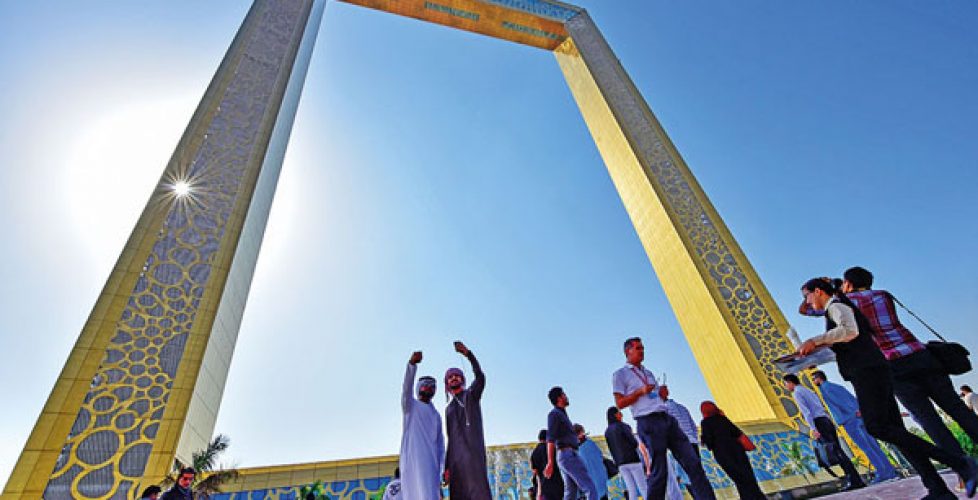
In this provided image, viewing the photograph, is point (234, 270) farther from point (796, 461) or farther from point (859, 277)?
point (796, 461)

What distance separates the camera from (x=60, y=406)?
4.12 m

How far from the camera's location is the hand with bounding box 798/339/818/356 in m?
2.02

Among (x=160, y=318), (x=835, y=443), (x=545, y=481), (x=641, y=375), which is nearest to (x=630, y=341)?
(x=641, y=375)

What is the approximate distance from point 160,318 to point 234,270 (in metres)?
1.08

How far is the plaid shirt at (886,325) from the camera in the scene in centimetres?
207

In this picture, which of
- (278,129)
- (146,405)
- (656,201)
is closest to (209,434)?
(146,405)

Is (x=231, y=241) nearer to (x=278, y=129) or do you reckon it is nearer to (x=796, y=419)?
(x=278, y=129)

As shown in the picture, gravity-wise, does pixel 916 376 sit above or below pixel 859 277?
below

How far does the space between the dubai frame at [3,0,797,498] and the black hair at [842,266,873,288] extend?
4607 millimetres

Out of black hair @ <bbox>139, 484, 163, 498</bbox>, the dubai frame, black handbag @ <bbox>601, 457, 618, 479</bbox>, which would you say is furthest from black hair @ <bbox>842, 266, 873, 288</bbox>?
black hair @ <bbox>139, 484, 163, 498</bbox>

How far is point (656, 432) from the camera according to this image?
97.1 inches

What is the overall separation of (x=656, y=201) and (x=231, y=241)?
23.1ft

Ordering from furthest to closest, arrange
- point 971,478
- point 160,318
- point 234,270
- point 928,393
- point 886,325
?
point 234,270, point 160,318, point 886,325, point 928,393, point 971,478

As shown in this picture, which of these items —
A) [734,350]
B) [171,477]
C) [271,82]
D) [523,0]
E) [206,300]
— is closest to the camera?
[171,477]
